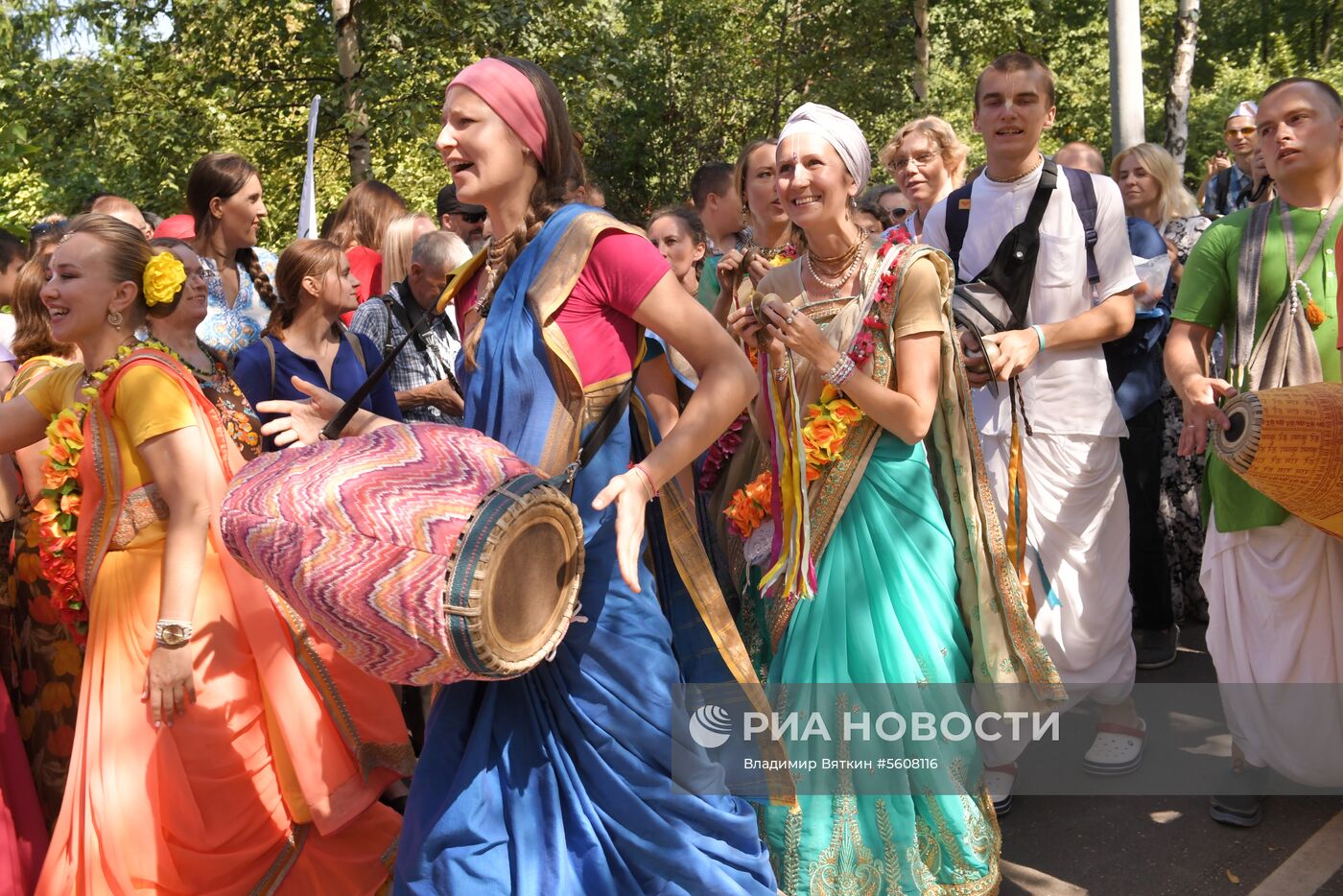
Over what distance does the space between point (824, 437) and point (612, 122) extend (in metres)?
18.6

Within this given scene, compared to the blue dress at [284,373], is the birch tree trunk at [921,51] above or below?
above

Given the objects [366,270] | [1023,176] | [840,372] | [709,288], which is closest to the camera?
[840,372]

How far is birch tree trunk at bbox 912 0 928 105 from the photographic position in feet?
63.4

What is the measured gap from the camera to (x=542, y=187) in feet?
9.37

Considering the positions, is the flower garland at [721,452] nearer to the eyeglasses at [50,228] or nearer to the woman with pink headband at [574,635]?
the woman with pink headband at [574,635]

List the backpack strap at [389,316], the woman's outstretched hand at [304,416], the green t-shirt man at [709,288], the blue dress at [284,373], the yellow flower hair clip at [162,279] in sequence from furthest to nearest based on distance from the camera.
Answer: the backpack strap at [389,316]
the green t-shirt man at [709,288]
the blue dress at [284,373]
the yellow flower hair clip at [162,279]
the woman's outstretched hand at [304,416]

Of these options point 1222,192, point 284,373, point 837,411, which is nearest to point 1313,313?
point 837,411

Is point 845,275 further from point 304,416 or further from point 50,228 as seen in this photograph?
point 50,228

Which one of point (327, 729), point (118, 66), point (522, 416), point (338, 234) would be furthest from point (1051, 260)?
point (118, 66)

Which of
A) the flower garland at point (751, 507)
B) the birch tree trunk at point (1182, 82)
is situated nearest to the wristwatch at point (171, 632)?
the flower garland at point (751, 507)

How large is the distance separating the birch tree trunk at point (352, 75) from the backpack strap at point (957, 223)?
33.0 feet

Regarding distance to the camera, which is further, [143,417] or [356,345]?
[356,345]

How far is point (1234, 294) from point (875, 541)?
1721 mm

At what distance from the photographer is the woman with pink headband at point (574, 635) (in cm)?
258
